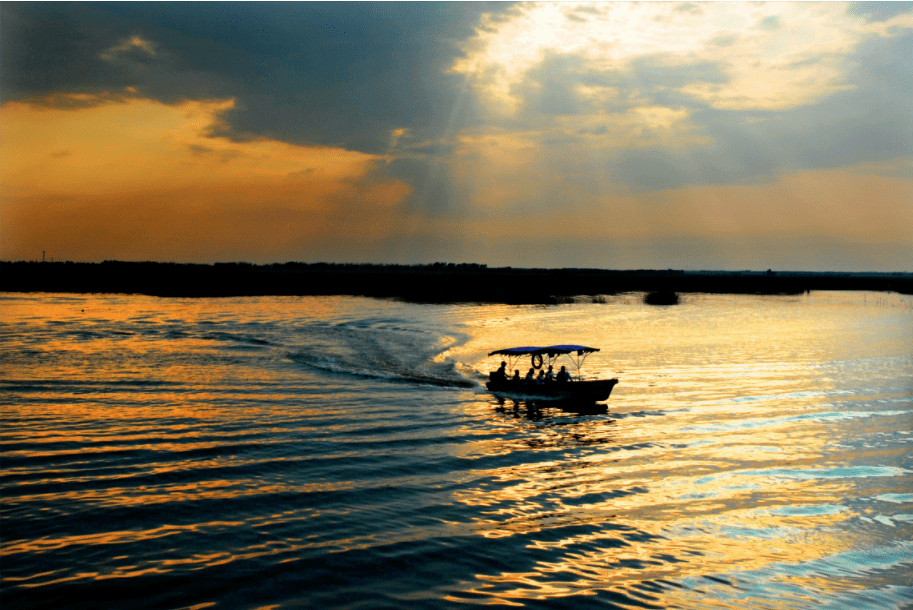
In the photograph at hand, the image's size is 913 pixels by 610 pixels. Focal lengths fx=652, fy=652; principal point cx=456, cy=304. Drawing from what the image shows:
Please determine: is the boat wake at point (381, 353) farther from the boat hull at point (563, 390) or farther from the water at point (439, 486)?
the boat hull at point (563, 390)

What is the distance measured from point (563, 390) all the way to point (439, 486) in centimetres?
1587

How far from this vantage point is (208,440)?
24.6 meters

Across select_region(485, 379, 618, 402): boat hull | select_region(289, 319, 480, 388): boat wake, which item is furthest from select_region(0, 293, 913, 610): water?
select_region(485, 379, 618, 402): boat hull

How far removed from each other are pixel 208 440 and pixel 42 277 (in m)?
135

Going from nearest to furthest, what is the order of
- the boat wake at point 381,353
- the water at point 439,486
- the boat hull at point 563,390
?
the water at point 439,486 → the boat hull at point 563,390 → the boat wake at point 381,353

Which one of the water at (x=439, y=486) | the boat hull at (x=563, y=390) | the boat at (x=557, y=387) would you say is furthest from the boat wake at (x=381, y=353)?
the boat hull at (x=563, y=390)

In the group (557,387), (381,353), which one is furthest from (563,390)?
(381,353)

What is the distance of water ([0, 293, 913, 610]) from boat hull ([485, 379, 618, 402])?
2.53 ft

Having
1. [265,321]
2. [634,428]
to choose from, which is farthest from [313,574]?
[265,321]

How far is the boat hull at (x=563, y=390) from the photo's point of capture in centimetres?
3378

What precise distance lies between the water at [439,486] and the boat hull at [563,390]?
0.77 meters

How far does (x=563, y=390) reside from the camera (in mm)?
34562

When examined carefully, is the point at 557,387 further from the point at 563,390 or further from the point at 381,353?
the point at 381,353

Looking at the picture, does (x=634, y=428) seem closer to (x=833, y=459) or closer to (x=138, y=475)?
(x=833, y=459)
